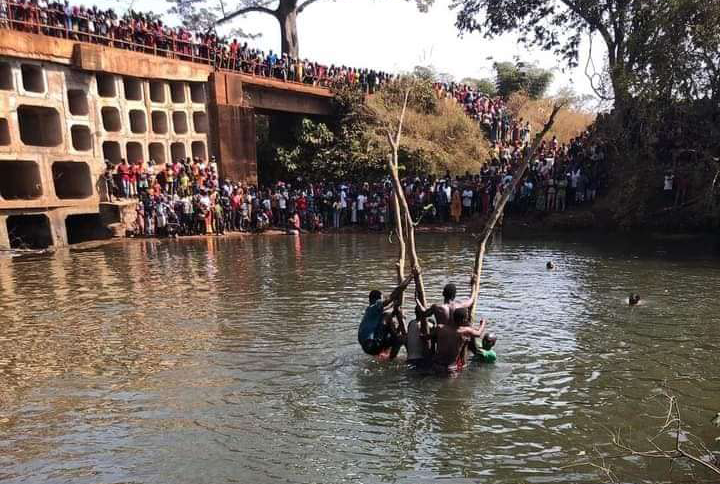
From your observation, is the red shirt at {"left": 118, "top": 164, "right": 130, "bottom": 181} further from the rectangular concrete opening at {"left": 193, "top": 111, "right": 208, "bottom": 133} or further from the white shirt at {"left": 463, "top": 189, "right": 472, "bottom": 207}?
the white shirt at {"left": 463, "top": 189, "right": 472, "bottom": 207}

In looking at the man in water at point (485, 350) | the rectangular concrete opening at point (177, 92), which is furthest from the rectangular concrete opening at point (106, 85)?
the man in water at point (485, 350)

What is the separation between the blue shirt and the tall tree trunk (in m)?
32.8

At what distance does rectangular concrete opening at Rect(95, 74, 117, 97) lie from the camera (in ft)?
91.1

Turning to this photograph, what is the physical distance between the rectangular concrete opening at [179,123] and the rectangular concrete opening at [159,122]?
741 mm

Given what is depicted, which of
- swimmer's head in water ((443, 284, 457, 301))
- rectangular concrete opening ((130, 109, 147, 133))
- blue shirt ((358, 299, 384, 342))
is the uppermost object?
rectangular concrete opening ((130, 109, 147, 133))

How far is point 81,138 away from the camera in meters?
27.2

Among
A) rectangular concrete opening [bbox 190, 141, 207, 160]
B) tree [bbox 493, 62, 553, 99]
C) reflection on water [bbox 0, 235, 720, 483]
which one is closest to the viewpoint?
reflection on water [bbox 0, 235, 720, 483]

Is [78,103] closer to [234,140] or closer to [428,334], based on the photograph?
[234,140]

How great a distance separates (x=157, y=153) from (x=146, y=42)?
197 inches

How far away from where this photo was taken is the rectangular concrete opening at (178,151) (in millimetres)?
30583

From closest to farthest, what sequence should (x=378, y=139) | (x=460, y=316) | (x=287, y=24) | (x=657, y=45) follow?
(x=460, y=316), (x=657, y=45), (x=378, y=139), (x=287, y=24)

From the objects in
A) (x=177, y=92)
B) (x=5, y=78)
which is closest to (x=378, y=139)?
(x=177, y=92)

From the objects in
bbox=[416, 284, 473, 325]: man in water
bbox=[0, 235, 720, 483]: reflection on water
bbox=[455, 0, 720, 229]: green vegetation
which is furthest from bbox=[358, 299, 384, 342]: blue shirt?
bbox=[455, 0, 720, 229]: green vegetation

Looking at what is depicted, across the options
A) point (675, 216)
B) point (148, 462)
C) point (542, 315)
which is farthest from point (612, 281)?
point (148, 462)
